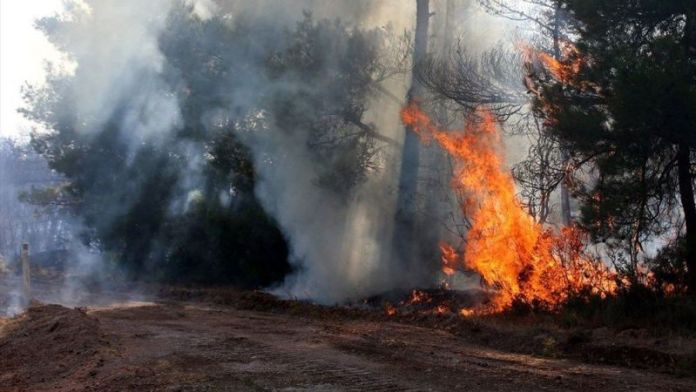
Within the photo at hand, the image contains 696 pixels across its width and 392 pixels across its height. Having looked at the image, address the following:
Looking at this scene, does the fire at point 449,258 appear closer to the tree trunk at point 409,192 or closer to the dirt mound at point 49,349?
the tree trunk at point 409,192

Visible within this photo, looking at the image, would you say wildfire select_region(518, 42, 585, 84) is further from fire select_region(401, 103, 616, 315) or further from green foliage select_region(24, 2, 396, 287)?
green foliage select_region(24, 2, 396, 287)

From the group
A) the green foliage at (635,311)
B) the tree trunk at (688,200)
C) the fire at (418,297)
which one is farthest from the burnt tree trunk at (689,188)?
the fire at (418,297)

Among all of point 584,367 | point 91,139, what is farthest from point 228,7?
point 584,367

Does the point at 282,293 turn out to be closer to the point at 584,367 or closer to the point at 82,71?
the point at 584,367

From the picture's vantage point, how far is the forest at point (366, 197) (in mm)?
10461

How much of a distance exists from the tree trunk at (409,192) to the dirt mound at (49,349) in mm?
8923

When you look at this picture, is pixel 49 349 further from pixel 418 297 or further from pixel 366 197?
pixel 366 197

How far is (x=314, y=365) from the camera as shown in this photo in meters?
9.16

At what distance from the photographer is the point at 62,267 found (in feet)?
125

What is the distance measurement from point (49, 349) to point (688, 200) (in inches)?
450

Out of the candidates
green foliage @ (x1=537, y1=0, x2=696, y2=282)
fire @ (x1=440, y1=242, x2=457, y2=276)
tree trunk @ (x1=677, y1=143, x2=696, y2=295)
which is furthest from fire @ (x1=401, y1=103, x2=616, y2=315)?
tree trunk @ (x1=677, y1=143, x2=696, y2=295)

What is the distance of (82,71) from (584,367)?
26635 mm

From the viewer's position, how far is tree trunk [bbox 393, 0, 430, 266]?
19.9 m

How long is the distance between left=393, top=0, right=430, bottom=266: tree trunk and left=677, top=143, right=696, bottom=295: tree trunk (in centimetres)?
847
